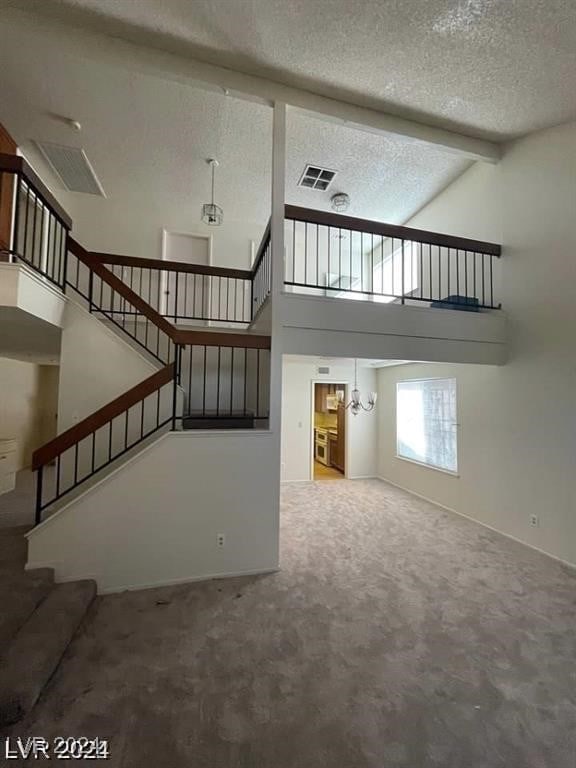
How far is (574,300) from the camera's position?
11.7 feet

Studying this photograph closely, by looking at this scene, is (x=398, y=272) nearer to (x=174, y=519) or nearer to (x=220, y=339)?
(x=220, y=339)

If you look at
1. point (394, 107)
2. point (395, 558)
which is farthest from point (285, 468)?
point (394, 107)

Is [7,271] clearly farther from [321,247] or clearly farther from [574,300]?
[321,247]

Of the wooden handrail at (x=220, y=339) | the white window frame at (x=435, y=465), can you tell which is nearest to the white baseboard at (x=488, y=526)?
the white window frame at (x=435, y=465)

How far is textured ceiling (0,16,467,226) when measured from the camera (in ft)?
→ 11.6

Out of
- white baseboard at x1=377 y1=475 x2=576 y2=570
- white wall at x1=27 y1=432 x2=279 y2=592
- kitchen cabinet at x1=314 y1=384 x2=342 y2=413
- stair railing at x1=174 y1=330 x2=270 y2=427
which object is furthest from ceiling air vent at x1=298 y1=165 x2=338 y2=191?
kitchen cabinet at x1=314 y1=384 x2=342 y2=413

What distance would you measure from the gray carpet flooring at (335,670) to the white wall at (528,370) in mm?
800

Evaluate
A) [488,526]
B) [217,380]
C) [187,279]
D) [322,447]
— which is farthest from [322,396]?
[488,526]

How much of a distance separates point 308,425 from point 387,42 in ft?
18.4

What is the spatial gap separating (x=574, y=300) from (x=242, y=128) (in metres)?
4.30

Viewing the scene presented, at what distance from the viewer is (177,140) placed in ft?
14.5

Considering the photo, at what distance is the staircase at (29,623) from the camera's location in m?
1.77

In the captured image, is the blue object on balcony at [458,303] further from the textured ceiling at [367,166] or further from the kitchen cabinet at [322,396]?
the kitchen cabinet at [322,396]

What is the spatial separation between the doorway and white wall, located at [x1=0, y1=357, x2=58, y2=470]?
544cm
